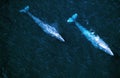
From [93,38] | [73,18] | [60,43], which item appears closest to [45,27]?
[60,43]

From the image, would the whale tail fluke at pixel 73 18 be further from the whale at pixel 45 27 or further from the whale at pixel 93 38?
the whale at pixel 45 27

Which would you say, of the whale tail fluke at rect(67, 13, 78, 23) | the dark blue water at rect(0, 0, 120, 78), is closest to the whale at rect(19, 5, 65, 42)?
the dark blue water at rect(0, 0, 120, 78)

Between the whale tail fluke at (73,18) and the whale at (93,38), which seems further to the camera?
the whale tail fluke at (73,18)

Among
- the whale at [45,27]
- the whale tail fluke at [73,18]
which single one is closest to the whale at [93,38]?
the whale tail fluke at [73,18]

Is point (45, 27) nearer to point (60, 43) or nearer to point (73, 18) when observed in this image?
point (60, 43)

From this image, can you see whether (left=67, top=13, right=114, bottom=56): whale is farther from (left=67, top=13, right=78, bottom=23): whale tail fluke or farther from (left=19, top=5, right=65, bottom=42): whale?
(left=19, top=5, right=65, bottom=42): whale

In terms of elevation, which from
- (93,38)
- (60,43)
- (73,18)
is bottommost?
(60,43)

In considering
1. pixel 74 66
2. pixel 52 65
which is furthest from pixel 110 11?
pixel 52 65
